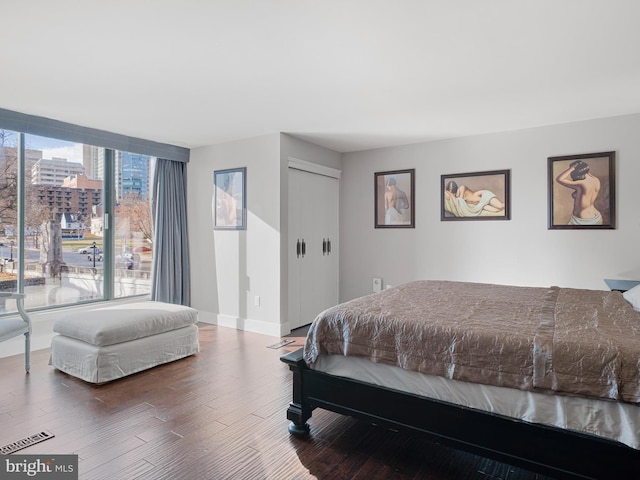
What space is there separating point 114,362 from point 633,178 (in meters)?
5.10

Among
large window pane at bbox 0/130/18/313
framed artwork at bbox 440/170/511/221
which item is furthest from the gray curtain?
framed artwork at bbox 440/170/511/221

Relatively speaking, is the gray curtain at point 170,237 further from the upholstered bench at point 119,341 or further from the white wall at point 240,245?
the upholstered bench at point 119,341

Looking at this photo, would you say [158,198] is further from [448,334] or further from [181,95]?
[448,334]

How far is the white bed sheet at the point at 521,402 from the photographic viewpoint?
1622 mm

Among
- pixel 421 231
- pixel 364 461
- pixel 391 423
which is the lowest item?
pixel 364 461

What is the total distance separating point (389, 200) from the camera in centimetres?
538

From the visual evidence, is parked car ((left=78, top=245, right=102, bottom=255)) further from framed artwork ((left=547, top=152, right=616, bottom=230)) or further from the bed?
framed artwork ((left=547, top=152, right=616, bottom=230))

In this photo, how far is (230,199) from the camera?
16.6 feet

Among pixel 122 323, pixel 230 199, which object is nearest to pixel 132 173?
pixel 230 199

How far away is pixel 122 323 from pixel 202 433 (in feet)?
4.66

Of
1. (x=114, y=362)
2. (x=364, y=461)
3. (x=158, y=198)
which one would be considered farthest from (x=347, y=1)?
(x=158, y=198)

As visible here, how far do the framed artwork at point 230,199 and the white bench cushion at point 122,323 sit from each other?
56.7 inches

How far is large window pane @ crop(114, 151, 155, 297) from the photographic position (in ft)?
16.5

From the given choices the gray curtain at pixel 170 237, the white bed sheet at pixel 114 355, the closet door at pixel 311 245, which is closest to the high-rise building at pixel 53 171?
the gray curtain at pixel 170 237
